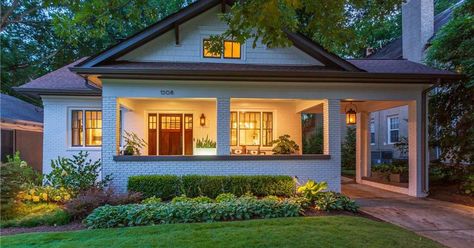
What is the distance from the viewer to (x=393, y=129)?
69.8 feet

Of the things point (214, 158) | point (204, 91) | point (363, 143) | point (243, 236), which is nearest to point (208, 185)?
point (214, 158)

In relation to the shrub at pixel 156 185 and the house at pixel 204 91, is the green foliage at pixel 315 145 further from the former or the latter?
the shrub at pixel 156 185

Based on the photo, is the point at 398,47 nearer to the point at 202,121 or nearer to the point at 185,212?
the point at 202,121

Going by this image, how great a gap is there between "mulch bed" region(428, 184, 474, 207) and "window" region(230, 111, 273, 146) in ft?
19.7

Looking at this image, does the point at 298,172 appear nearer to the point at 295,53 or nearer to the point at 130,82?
the point at 295,53

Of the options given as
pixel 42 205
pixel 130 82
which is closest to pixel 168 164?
pixel 130 82

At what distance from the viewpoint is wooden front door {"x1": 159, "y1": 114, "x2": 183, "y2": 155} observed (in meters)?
13.8

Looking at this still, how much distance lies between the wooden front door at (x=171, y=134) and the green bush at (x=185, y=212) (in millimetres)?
5952

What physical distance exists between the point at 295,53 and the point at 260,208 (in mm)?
6274

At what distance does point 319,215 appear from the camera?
8.05m

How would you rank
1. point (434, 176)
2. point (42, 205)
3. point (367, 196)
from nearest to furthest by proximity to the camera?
point (42, 205) < point (367, 196) < point (434, 176)

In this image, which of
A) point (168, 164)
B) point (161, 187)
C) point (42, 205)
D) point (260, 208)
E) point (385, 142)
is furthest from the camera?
point (385, 142)

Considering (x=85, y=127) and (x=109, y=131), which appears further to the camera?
(x=85, y=127)

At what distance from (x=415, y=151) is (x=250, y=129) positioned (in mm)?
5959
